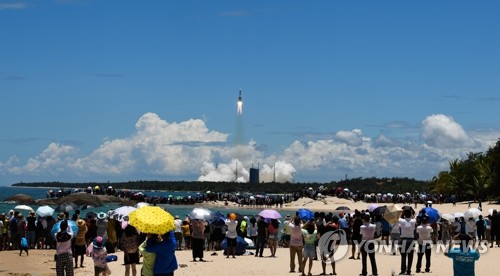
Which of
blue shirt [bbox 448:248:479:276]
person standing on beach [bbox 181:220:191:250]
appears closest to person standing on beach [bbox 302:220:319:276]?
blue shirt [bbox 448:248:479:276]

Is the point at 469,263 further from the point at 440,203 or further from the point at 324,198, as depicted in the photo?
the point at 324,198

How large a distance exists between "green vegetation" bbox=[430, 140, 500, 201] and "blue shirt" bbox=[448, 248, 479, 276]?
6210cm

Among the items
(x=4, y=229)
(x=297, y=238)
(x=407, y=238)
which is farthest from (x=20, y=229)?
(x=407, y=238)

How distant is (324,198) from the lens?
9525 centimetres

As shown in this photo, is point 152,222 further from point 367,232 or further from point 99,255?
point 367,232

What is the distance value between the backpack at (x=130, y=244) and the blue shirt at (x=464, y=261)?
23.7 ft

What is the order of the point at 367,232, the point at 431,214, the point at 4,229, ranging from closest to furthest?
the point at 367,232, the point at 4,229, the point at 431,214

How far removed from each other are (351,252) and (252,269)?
16.0ft

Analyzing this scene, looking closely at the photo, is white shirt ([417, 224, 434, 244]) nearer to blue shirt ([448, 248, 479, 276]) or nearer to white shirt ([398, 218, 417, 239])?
white shirt ([398, 218, 417, 239])

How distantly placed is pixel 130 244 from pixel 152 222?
17.4 feet

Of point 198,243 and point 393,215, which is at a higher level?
point 393,215

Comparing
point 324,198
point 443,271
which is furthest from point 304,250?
point 324,198

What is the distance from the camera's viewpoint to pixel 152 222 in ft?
41.6

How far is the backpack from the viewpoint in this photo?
695 inches
